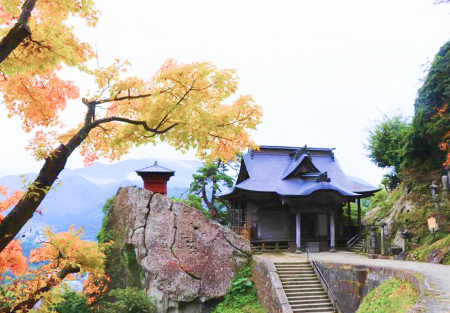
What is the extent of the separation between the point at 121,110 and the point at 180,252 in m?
9.36

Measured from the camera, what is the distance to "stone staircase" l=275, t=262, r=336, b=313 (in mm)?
13399

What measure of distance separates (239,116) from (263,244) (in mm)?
14205

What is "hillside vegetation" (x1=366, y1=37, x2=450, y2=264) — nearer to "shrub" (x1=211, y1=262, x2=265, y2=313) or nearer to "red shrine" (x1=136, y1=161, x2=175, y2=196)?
"shrub" (x1=211, y1=262, x2=265, y2=313)

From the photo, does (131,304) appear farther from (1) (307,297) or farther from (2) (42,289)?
(2) (42,289)

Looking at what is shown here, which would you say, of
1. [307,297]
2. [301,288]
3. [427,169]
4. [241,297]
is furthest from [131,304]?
[427,169]

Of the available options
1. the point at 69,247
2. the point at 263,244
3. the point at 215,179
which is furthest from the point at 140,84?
the point at 215,179

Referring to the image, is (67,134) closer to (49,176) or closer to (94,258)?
(49,176)

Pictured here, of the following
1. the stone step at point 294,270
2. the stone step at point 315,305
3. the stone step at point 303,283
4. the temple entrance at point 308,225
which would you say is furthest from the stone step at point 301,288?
the temple entrance at point 308,225

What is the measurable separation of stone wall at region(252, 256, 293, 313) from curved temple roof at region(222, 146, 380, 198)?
Result: 5791mm

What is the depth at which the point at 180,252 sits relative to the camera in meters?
15.9

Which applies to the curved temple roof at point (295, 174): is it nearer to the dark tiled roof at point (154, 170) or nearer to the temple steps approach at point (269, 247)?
the temple steps approach at point (269, 247)

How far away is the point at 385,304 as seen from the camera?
30.6 ft

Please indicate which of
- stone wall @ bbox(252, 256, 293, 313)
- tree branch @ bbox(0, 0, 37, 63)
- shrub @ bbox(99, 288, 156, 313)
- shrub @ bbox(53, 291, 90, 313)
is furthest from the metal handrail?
tree branch @ bbox(0, 0, 37, 63)

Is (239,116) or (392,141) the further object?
(392,141)
